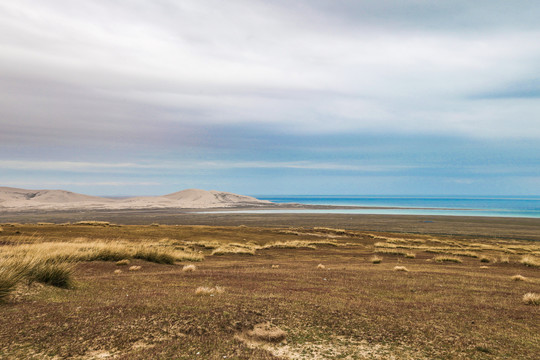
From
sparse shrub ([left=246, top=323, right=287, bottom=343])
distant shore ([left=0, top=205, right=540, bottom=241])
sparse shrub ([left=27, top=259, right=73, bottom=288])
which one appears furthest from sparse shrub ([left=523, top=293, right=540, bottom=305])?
distant shore ([left=0, top=205, right=540, bottom=241])

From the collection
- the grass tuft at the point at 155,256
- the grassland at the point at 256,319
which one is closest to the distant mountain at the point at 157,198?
the grass tuft at the point at 155,256

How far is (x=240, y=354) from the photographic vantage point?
5.69m

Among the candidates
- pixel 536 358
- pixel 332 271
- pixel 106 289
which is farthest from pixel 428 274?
pixel 106 289

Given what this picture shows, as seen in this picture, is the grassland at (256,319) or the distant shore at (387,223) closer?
the grassland at (256,319)

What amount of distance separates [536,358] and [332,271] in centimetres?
1031

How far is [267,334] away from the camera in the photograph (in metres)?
6.48

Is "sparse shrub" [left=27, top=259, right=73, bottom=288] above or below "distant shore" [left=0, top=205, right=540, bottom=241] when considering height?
above

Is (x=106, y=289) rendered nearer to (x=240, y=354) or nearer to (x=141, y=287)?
(x=141, y=287)

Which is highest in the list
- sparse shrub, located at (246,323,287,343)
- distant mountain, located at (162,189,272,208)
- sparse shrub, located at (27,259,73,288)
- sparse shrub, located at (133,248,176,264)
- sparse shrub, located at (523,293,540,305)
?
distant mountain, located at (162,189,272,208)

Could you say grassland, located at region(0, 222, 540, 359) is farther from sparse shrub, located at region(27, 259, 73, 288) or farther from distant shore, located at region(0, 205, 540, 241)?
distant shore, located at region(0, 205, 540, 241)

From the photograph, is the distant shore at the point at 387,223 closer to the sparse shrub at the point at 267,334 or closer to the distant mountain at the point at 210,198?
the sparse shrub at the point at 267,334

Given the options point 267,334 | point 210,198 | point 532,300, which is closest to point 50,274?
point 267,334

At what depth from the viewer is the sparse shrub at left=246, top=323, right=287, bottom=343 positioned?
6.39m

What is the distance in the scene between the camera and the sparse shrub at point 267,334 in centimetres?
639
